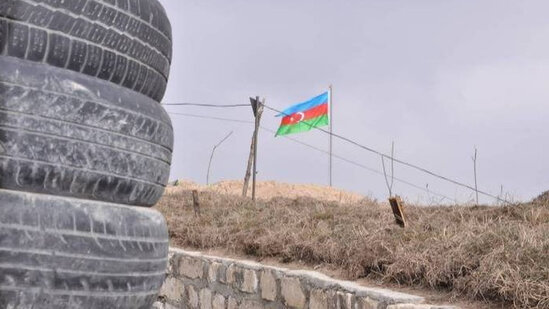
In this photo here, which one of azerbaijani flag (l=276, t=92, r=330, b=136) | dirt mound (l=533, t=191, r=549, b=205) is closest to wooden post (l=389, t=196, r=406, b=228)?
dirt mound (l=533, t=191, r=549, b=205)

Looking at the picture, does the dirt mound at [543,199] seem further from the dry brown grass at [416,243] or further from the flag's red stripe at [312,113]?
the flag's red stripe at [312,113]

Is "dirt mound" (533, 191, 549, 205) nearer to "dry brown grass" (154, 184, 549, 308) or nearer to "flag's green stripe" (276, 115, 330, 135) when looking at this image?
"dry brown grass" (154, 184, 549, 308)

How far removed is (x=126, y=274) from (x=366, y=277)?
2539 mm

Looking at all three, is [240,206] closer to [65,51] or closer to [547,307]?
[547,307]

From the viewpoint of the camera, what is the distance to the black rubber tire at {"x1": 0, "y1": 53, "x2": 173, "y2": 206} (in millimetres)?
1617

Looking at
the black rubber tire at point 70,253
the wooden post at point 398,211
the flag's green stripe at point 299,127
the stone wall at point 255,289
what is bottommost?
the stone wall at point 255,289

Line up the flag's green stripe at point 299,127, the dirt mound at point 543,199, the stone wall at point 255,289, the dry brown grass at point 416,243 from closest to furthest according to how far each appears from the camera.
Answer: the dry brown grass at point 416,243 → the stone wall at point 255,289 → the dirt mound at point 543,199 → the flag's green stripe at point 299,127

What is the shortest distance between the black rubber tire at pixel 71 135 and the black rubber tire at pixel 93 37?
4 centimetres

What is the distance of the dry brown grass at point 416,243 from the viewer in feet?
10.7

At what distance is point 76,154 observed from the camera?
5.57 ft

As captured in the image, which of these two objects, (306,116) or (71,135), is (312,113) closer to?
(306,116)

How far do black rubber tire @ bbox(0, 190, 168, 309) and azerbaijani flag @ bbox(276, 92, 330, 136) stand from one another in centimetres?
1253

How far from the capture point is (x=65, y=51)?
171 centimetres

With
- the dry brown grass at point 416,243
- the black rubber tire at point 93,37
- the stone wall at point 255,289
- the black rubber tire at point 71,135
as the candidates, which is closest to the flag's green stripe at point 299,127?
the dry brown grass at point 416,243
